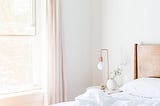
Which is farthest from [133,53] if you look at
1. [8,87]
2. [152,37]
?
[8,87]

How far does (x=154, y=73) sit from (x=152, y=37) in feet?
1.49

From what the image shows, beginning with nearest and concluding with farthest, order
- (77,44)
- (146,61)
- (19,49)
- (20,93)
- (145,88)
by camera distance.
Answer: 1. (145,88)
2. (146,61)
3. (20,93)
4. (19,49)
5. (77,44)

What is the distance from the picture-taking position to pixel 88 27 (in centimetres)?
414

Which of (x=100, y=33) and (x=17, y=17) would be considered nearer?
(x=17, y=17)

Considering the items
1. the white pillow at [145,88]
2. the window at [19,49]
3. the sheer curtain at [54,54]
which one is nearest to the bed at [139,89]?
the white pillow at [145,88]

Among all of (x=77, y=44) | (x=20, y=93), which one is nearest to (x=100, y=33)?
(x=77, y=44)

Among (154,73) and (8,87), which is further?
(8,87)

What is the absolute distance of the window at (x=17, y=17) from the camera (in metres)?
3.42

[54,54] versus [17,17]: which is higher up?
[17,17]

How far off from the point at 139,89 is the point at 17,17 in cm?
185

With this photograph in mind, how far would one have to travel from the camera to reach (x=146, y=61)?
10.8 feet

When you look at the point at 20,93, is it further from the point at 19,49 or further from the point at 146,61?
the point at 146,61

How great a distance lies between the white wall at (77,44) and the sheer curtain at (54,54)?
213mm

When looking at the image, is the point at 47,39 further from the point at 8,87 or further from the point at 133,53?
the point at 133,53
